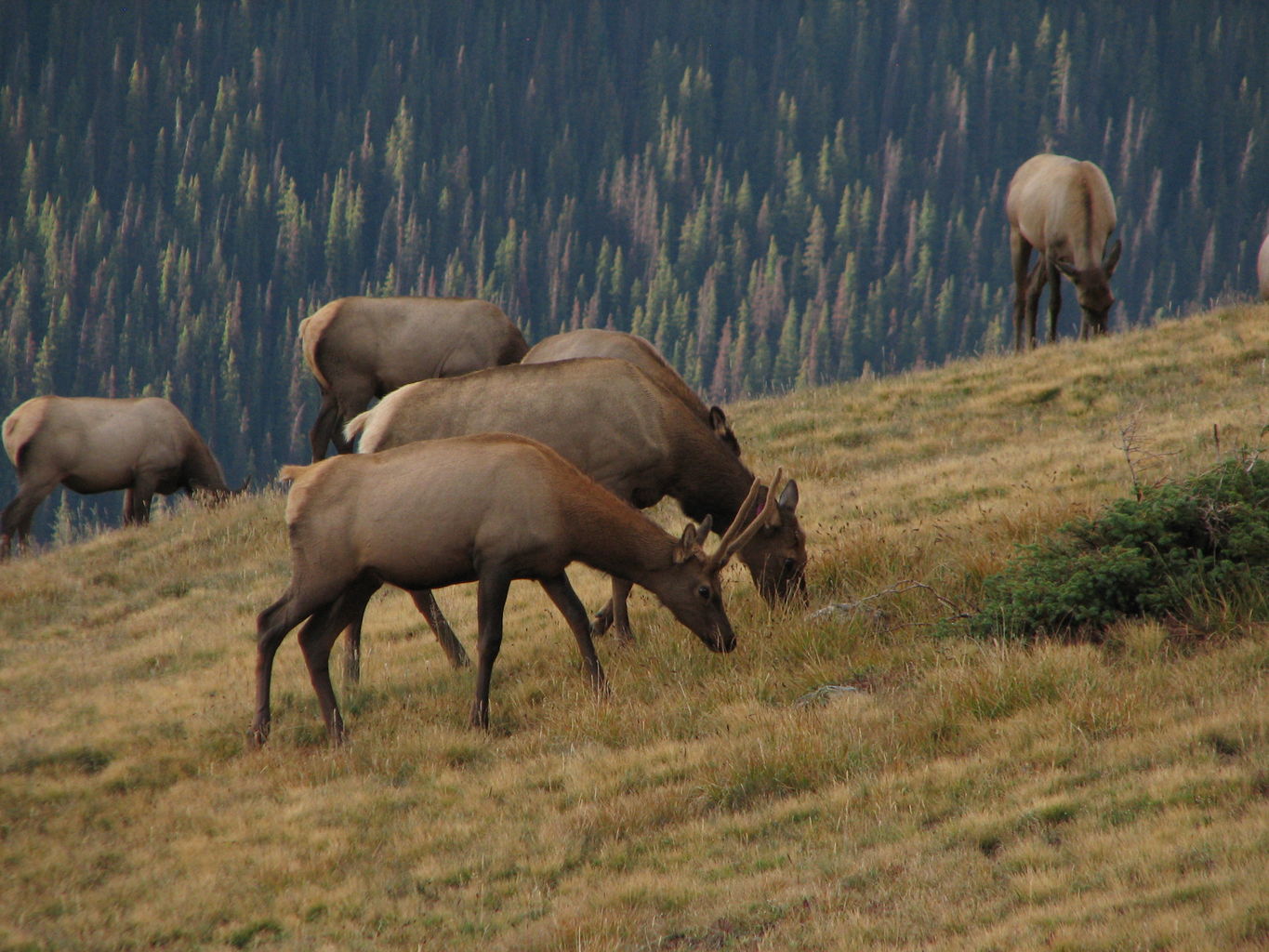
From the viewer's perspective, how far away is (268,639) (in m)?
8.55

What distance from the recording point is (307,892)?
20.8 ft

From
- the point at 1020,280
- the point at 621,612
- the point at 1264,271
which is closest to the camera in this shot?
the point at 621,612

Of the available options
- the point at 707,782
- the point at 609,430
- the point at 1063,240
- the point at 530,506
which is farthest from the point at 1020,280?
the point at 707,782

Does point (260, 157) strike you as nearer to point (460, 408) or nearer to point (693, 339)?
point (693, 339)

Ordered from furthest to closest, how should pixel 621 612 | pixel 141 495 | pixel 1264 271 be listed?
pixel 1264 271, pixel 141 495, pixel 621 612

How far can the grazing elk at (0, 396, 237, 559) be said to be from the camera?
19.1 meters

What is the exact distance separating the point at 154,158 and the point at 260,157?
10428 millimetres

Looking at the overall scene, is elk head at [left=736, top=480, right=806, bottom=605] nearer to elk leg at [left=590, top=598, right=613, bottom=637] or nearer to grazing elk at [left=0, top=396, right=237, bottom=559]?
elk leg at [left=590, top=598, right=613, bottom=637]

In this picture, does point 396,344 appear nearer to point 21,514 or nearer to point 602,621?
point 21,514

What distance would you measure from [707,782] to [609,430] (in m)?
3.47

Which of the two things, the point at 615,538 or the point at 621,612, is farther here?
the point at 621,612

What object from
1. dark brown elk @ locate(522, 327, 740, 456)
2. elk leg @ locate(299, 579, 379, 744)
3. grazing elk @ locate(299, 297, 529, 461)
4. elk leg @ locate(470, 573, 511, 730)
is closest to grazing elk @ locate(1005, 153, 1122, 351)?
grazing elk @ locate(299, 297, 529, 461)

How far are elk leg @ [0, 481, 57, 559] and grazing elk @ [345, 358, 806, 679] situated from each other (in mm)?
10191

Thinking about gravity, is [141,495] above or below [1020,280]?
below
